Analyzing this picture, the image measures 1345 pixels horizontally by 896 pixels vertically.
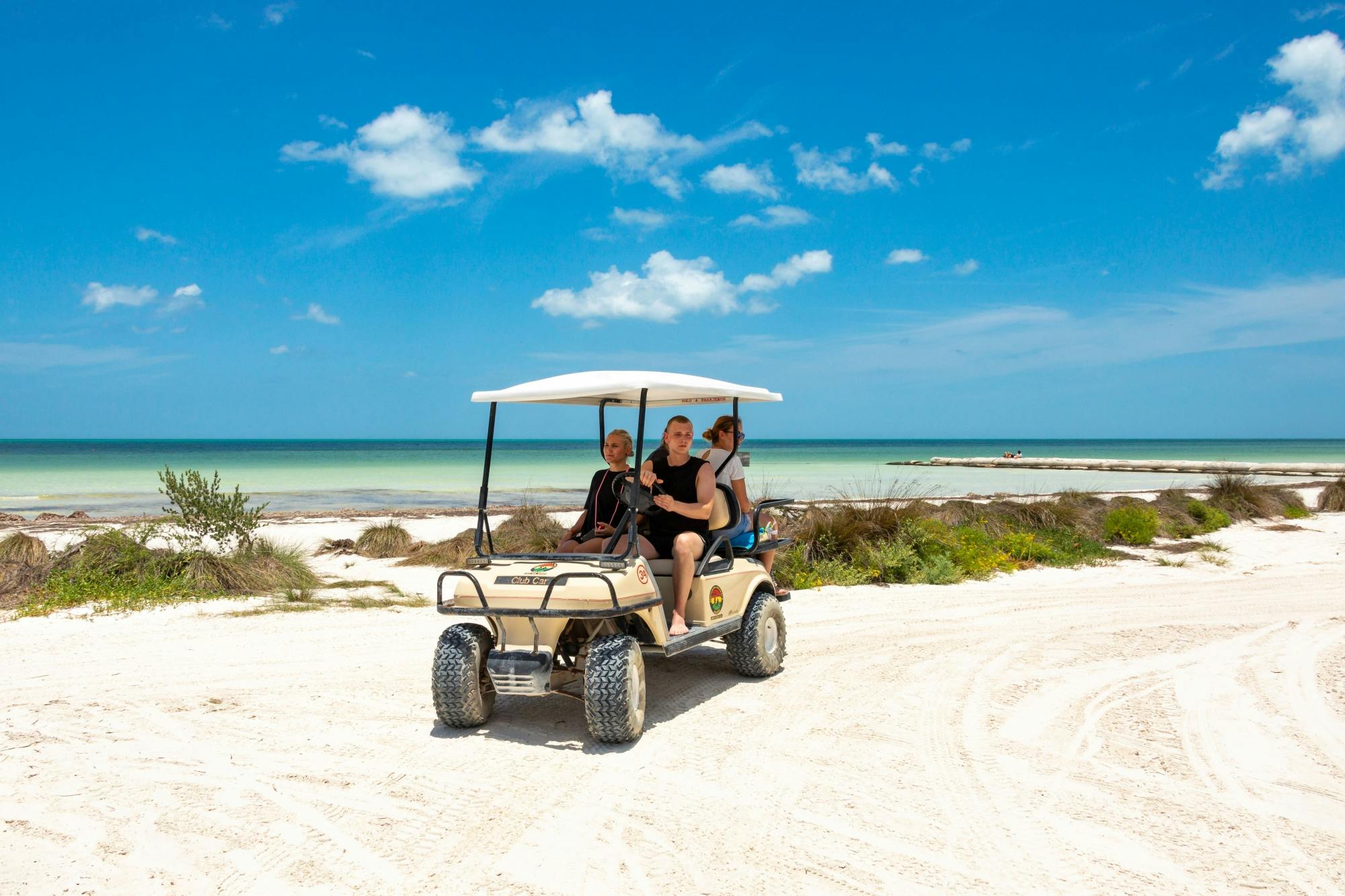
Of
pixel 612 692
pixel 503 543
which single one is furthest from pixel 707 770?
pixel 503 543

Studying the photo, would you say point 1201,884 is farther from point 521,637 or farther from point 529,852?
point 521,637

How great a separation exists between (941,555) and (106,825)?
30.3 feet

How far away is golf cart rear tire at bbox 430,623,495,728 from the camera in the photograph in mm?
5070

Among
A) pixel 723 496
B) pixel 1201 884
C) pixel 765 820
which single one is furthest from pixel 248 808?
pixel 1201 884

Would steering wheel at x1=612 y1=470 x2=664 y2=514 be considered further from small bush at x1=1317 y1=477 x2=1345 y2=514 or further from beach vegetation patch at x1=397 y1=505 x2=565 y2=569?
small bush at x1=1317 y1=477 x2=1345 y2=514

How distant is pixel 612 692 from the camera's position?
4770 mm

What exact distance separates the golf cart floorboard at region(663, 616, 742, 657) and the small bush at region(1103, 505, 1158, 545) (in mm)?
9909

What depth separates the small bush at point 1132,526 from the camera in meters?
13.8

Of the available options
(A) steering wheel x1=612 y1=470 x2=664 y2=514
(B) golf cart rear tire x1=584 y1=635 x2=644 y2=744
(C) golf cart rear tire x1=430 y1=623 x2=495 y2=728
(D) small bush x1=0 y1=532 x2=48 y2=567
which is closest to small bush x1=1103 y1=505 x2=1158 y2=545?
(A) steering wheel x1=612 y1=470 x2=664 y2=514

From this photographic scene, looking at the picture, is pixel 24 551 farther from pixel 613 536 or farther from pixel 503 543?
pixel 613 536

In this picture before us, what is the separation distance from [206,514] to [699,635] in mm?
7264

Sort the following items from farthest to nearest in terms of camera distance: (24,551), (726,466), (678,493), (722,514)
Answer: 1. (24,551)
2. (726,466)
3. (722,514)
4. (678,493)

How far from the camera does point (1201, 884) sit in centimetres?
334

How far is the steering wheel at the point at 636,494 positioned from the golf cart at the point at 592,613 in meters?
0.01
